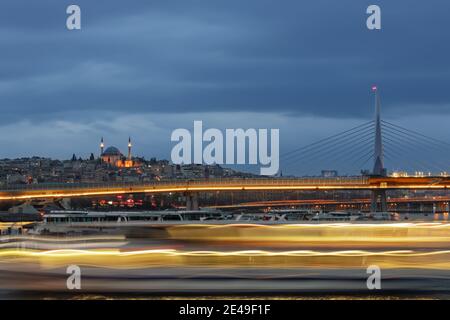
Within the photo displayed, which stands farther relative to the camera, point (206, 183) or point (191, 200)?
point (191, 200)

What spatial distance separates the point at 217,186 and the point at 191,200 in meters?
7.55

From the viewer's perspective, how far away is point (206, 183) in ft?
239

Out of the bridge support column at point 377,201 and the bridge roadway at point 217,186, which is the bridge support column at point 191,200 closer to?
the bridge roadway at point 217,186

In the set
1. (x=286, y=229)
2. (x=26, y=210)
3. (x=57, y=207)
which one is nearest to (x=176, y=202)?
(x=57, y=207)

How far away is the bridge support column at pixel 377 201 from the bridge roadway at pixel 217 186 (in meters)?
1.89

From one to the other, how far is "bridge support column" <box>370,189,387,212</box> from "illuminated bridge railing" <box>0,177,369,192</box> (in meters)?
2.21

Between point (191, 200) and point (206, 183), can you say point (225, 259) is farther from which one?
point (191, 200)

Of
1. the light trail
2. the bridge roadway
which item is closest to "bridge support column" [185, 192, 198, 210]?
the bridge roadway

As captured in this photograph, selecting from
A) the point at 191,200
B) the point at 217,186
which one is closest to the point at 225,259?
the point at 217,186

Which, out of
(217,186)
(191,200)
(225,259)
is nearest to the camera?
(225,259)

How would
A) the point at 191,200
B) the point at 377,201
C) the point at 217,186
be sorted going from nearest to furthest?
the point at 217,186, the point at 191,200, the point at 377,201

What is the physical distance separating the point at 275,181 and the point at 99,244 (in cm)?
6160

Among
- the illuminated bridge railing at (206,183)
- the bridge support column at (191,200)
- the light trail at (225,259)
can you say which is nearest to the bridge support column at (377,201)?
the illuminated bridge railing at (206,183)

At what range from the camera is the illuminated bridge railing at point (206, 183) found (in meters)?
70.7
